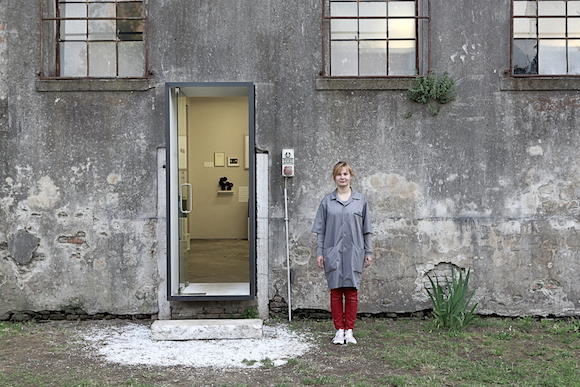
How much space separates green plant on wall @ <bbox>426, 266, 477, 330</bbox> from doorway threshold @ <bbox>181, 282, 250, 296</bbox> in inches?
79.6

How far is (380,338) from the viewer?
596 cm

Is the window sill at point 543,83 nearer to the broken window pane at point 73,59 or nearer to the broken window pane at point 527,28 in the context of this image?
the broken window pane at point 527,28

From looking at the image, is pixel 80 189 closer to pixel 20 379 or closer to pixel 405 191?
pixel 20 379

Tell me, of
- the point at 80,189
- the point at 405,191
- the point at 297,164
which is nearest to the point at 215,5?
the point at 297,164

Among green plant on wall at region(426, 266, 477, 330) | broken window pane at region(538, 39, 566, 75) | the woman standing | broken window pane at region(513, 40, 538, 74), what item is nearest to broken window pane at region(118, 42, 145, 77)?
the woman standing

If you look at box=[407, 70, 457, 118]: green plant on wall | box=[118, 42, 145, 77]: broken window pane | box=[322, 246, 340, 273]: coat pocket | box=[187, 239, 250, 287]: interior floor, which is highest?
box=[118, 42, 145, 77]: broken window pane

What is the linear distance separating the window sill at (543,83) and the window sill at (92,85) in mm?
4078

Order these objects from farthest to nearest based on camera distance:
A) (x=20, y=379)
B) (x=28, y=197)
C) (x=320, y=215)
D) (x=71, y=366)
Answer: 1. (x=28, y=197)
2. (x=320, y=215)
3. (x=71, y=366)
4. (x=20, y=379)

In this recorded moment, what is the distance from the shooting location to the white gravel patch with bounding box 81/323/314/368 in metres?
5.21

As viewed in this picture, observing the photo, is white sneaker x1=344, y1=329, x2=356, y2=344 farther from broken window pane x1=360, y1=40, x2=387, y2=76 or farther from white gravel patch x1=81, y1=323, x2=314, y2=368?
broken window pane x1=360, y1=40, x2=387, y2=76

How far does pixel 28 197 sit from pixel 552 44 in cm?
616

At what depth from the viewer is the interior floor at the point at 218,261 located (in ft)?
26.6

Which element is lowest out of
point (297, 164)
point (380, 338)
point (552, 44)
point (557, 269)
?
point (380, 338)

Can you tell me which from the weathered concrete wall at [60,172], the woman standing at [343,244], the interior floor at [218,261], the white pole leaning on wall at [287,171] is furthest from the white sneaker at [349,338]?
the weathered concrete wall at [60,172]
